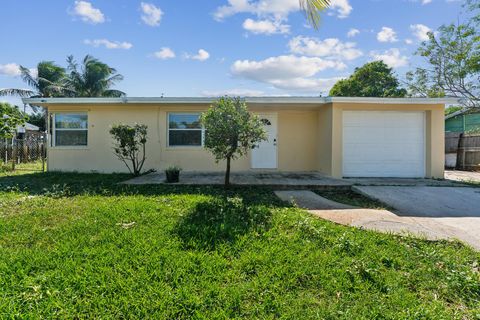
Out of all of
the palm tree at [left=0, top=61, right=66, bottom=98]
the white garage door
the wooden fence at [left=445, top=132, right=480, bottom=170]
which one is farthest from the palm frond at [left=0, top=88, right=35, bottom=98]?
the wooden fence at [left=445, top=132, right=480, bottom=170]

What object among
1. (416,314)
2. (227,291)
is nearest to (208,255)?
(227,291)

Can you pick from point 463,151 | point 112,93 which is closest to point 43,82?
point 112,93

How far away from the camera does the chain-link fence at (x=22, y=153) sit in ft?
36.0

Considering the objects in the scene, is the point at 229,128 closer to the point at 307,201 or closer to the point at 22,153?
the point at 307,201

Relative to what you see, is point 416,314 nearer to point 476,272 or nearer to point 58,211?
point 476,272

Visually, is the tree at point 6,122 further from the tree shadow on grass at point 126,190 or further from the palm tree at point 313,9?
the palm tree at point 313,9

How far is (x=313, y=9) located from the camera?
3760 millimetres

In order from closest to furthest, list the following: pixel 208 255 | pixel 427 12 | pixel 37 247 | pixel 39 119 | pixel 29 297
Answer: pixel 29 297 → pixel 208 255 → pixel 37 247 → pixel 427 12 → pixel 39 119

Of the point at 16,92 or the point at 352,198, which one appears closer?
the point at 352,198

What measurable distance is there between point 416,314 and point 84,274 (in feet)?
9.34

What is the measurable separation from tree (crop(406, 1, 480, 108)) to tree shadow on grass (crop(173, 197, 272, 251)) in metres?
11.9

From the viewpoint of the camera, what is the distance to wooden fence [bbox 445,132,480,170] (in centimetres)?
1161

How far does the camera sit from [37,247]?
2984 millimetres

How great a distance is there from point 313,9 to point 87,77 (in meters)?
22.8
